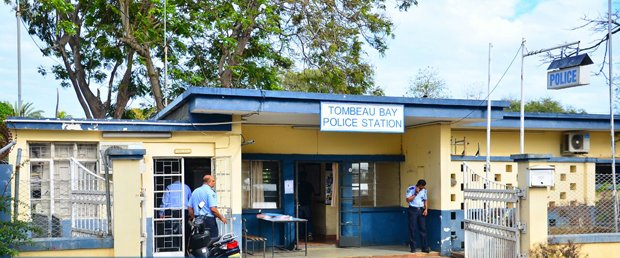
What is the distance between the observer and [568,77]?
13422 millimetres

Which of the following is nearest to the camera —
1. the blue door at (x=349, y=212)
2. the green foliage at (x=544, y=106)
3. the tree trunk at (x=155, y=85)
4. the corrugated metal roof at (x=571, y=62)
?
the corrugated metal roof at (x=571, y=62)

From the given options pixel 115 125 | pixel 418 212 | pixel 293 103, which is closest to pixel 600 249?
pixel 418 212

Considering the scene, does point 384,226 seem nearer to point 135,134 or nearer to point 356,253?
point 356,253

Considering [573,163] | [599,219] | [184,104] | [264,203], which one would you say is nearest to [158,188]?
[184,104]

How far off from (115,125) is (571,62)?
901 centimetres

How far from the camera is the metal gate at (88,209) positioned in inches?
369

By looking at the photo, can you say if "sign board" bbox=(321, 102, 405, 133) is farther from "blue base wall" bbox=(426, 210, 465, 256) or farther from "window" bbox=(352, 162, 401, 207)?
"window" bbox=(352, 162, 401, 207)

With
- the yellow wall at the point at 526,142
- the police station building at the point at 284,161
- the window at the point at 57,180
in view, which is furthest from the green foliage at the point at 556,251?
the window at the point at 57,180

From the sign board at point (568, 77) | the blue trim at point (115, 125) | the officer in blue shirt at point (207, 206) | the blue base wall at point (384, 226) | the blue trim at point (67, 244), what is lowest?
the blue base wall at point (384, 226)

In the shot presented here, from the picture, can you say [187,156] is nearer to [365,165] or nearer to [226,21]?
[365,165]

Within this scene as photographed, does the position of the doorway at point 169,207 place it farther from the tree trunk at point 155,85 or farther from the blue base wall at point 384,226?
the tree trunk at point 155,85

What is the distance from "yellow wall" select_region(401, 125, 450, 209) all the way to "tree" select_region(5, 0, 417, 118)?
6466mm

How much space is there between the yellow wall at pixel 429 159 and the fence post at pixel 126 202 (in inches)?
291

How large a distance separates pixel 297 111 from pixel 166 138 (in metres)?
2.45
